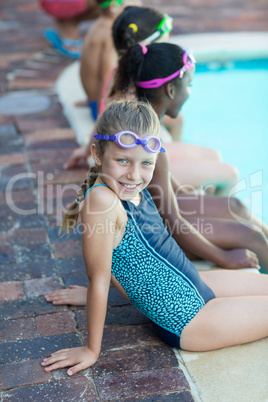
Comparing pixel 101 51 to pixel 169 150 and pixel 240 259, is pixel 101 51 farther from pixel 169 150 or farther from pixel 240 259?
pixel 240 259

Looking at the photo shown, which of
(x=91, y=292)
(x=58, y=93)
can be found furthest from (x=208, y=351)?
(x=58, y=93)

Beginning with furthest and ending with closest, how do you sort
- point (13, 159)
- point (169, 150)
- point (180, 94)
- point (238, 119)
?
1. point (238, 119)
2. point (13, 159)
3. point (169, 150)
4. point (180, 94)

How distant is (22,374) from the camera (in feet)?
7.50

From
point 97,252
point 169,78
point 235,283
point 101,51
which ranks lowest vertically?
point 235,283

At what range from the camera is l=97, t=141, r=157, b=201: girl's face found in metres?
2.25

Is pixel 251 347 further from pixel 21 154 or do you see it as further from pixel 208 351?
pixel 21 154

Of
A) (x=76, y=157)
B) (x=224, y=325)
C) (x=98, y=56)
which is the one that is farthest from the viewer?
(x=98, y=56)

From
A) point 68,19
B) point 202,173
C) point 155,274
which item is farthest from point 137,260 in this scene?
point 68,19

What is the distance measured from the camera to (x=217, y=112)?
6.56 meters

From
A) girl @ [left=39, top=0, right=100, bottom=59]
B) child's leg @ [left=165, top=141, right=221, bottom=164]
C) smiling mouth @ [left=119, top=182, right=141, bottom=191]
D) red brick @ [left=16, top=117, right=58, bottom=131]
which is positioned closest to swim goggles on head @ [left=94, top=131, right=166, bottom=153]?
smiling mouth @ [left=119, top=182, right=141, bottom=191]

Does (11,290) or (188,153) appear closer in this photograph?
(11,290)

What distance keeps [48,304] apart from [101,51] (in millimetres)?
2528

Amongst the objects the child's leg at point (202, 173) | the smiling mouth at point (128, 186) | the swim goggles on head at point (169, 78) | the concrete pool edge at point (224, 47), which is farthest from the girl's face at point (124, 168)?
the concrete pool edge at point (224, 47)

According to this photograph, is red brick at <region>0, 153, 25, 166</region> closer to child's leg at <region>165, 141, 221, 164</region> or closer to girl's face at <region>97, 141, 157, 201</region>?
child's leg at <region>165, 141, 221, 164</region>
